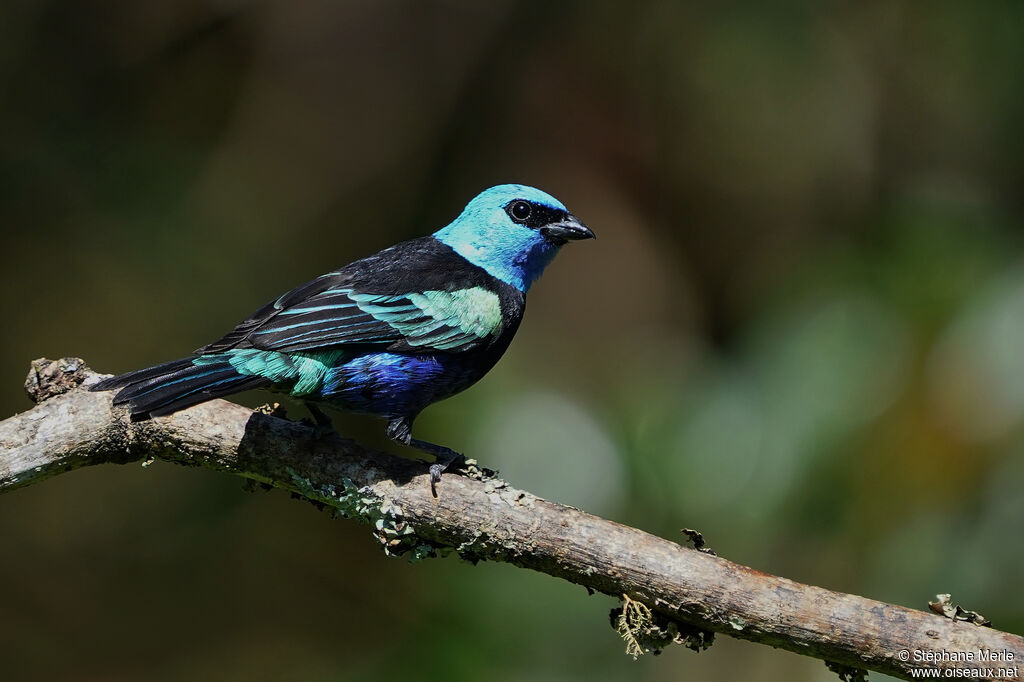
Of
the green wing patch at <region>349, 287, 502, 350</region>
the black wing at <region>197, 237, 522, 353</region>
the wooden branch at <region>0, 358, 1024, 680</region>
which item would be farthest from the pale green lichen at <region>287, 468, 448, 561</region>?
the green wing patch at <region>349, 287, 502, 350</region>

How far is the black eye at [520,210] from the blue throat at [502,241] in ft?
0.08

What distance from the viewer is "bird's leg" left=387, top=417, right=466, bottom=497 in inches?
129

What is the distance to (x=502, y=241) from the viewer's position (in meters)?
4.25

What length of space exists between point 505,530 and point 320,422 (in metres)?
0.90

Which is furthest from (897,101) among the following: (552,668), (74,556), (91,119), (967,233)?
(74,556)

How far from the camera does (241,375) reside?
3.29m

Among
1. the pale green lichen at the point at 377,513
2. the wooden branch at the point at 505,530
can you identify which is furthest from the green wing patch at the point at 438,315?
the pale green lichen at the point at 377,513

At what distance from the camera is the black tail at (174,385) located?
118 inches

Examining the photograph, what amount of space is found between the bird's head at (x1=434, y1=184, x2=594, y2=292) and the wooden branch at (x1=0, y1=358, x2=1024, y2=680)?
1150 millimetres

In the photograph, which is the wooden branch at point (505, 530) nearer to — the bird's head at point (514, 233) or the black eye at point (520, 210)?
the bird's head at point (514, 233)

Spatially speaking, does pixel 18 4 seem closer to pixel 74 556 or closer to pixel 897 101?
pixel 74 556

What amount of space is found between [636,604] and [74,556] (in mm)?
4418

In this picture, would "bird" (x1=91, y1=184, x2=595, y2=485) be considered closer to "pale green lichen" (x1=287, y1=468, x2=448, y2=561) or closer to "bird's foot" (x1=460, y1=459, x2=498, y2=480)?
"bird's foot" (x1=460, y1=459, x2=498, y2=480)

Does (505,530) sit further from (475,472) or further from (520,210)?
(520,210)
